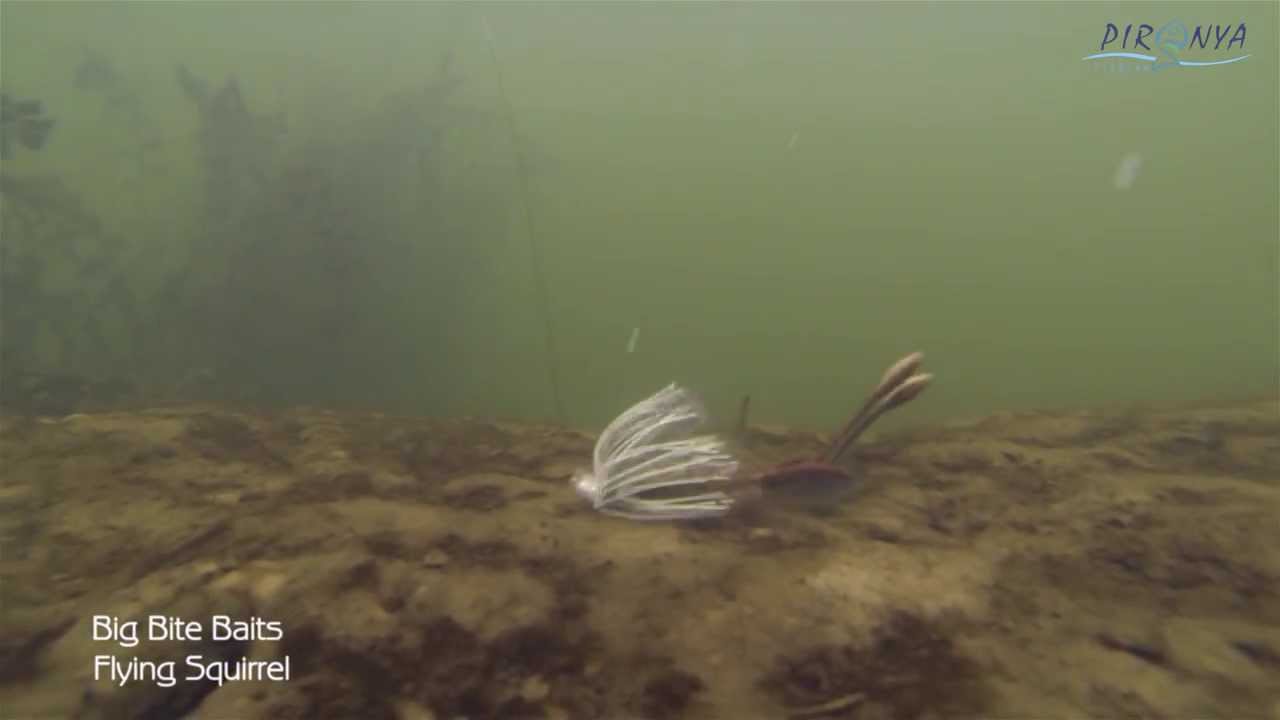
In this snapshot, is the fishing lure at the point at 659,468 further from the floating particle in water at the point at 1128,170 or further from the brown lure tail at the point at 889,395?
the floating particle in water at the point at 1128,170

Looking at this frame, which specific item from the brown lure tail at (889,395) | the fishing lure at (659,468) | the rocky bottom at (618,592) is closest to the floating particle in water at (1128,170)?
the rocky bottom at (618,592)

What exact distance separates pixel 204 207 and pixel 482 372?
316 centimetres

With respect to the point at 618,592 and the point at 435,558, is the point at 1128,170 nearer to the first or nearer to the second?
the point at 618,592

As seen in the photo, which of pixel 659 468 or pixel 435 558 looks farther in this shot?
pixel 659 468

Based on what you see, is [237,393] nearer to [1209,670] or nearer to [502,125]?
[502,125]

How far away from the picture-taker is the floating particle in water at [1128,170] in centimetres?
1006

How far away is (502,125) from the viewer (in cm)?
781

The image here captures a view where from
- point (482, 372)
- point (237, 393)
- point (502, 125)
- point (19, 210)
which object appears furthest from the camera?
point (502, 125)

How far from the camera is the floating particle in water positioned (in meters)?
10.1

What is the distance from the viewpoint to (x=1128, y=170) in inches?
399

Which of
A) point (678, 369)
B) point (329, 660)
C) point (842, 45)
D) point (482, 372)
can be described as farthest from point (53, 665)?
point (842, 45)

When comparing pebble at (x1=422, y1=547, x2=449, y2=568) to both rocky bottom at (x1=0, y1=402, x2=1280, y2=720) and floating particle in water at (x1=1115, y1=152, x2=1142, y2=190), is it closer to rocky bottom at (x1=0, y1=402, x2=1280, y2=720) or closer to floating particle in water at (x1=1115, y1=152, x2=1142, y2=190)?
rocky bottom at (x1=0, y1=402, x2=1280, y2=720)

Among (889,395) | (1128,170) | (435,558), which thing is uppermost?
(1128,170)

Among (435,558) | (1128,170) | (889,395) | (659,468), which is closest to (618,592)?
(435,558)
